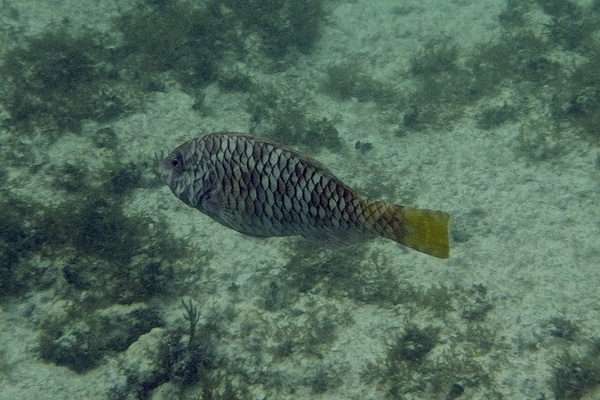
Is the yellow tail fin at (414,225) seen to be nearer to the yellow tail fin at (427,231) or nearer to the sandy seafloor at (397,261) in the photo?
the yellow tail fin at (427,231)

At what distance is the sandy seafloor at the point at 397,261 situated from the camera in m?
4.10

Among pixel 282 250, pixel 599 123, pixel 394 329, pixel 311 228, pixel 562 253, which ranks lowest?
pixel 394 329

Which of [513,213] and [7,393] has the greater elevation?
[513,213]

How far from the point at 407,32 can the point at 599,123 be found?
4944mm

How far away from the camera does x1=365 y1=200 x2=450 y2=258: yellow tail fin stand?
249 centimetres

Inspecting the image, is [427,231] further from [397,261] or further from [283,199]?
[397,261]

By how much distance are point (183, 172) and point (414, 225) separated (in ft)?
5.23

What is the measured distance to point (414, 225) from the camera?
2.54 m

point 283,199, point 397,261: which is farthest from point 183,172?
point 397,261

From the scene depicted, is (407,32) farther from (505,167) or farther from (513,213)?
(513,213)

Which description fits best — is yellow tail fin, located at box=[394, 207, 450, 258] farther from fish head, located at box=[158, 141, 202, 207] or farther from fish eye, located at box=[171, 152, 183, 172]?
fish eye, located at box=[171, 152, 183, 172]

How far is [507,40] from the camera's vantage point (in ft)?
29.6

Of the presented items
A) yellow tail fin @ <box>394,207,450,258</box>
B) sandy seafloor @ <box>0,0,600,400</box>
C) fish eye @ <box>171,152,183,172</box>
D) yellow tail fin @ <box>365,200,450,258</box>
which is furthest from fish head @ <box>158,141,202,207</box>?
sandy seafloor @ <box>0,0,600,400</box>

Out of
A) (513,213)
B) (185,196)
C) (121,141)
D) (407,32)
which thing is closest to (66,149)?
(121,141)
